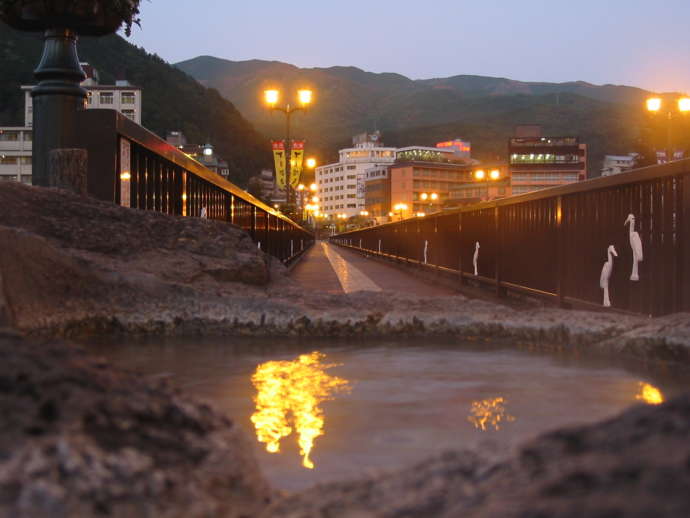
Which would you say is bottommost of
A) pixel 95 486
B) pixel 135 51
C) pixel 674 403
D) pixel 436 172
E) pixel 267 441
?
pixel 267 441

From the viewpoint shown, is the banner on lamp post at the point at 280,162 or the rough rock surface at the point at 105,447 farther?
the banner on lamp post at the point at 280,162

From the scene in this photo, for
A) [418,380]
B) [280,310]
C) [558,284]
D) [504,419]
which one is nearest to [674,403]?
[504,419]

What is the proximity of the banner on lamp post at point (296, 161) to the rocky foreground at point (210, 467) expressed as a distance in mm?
37985

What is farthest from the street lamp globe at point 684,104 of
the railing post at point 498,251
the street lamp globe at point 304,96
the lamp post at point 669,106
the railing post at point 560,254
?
the railing post at point 560,254

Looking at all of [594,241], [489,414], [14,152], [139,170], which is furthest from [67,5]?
[14,152]

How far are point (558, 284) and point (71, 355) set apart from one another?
7.83m

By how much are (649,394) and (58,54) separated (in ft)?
21.4

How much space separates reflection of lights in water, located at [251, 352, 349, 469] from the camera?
2.58m

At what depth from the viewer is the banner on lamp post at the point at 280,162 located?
130ft

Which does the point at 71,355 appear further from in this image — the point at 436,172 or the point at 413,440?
the point at 436,172

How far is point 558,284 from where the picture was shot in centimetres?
887

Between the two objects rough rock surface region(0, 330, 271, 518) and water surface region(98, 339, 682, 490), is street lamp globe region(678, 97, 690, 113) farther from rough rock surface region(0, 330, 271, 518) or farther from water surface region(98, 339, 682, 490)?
rough rock surface region(0, 330, 271, 518)

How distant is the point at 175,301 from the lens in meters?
4.91

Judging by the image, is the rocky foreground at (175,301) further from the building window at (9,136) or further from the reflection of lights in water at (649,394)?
the building window at (9,136)
